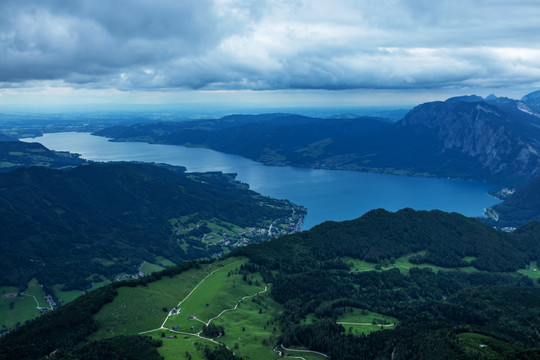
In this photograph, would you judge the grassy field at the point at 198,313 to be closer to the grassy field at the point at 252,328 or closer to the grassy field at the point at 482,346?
the grassy field at the point at 252,328

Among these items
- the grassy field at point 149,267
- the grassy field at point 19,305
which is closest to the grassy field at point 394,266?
the grassy field at point 149,267

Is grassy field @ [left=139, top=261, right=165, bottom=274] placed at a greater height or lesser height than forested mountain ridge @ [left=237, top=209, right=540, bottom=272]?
lesser

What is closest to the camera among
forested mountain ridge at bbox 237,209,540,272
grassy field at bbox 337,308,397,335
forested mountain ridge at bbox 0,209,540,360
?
forested mountain ridge at bbox 0,209,540,360

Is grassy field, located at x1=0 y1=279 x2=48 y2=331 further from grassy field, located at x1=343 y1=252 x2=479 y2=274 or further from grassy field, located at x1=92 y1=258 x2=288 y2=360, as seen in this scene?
grassy field, located at x1=343 y1=252 x2=479 y2=274

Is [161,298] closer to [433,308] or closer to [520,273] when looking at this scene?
[433,308]

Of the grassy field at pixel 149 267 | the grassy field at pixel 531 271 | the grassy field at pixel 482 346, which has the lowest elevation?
the grassy field at pixel 149 267

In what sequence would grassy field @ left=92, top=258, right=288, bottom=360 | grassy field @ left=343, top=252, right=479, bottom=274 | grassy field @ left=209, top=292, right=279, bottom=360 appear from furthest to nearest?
grassy field @ left=343, top=252, right=479, bottom=274
grassy field @ left=92, top=258, right=288, bottom=360
grassy field @ left=209, top=292, right=279, bottom=360

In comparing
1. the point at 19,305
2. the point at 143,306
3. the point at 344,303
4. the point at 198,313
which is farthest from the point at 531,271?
the point at 19,305

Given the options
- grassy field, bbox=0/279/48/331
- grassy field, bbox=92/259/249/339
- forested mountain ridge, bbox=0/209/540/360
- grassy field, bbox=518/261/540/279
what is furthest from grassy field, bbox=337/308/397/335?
grassy field, bbox=0/279/48/331

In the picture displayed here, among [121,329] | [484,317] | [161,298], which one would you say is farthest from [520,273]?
[121,329]
